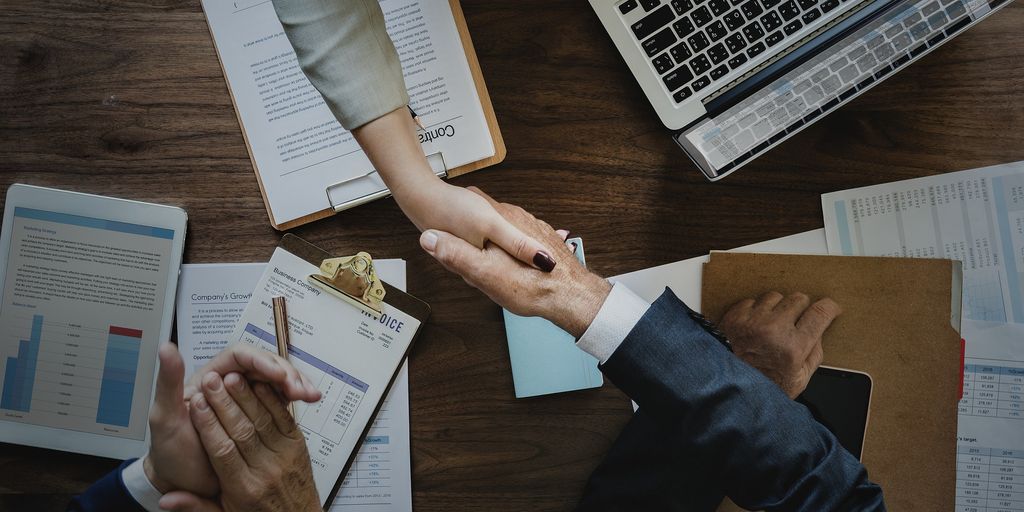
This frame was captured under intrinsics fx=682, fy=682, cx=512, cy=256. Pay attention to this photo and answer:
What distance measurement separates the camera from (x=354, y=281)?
108 centimetres

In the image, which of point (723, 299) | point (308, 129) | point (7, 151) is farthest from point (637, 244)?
point (7, 151)

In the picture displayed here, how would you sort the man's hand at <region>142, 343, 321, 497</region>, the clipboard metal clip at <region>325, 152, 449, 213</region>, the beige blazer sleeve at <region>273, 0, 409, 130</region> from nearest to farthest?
1. the beige blazer sleeve at <region>273, 0, 409, 130</region>
2. the man's hand at <region>142, 343, 321, 497</region>
3. the clipboard metal clip at <region>325, 152, 449, 213</region>

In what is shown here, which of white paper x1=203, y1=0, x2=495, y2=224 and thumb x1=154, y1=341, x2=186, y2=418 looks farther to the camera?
white paper x1=203, y1=0, x2=495, y2=224

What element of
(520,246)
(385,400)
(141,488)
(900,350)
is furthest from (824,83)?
(141,488)

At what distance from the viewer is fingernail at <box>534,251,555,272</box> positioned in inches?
33.8

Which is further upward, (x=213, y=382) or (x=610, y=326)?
(x=213, y=382)

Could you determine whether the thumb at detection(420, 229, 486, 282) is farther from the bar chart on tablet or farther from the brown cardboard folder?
the bar chart on tablet

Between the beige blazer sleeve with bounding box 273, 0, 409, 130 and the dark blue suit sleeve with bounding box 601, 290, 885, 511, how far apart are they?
1.46ft

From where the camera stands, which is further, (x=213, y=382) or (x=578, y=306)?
(x=213, y=382)

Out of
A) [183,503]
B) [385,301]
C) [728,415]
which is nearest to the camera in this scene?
[728,415]

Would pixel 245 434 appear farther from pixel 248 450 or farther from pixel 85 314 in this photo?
pixel 85 314

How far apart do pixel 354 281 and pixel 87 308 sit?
435 mm

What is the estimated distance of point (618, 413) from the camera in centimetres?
110

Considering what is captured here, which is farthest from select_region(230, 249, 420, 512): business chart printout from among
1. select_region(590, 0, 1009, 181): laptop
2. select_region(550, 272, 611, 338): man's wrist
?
select_region(590, 0, 1009, 181): laptop
